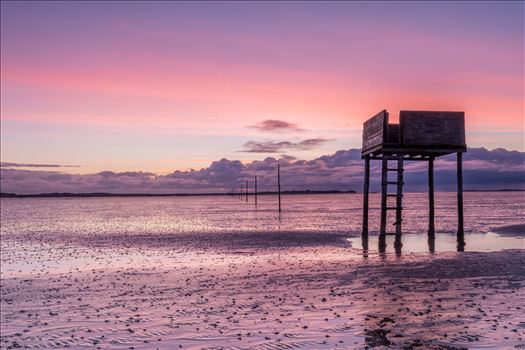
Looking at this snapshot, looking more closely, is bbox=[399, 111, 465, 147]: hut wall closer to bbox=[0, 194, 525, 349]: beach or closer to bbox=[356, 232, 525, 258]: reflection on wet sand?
bbox=[356, 232, 525, 258]: reflection on wet sand

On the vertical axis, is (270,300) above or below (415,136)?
below

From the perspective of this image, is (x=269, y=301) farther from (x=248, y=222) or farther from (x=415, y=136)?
(x=248, y=222)

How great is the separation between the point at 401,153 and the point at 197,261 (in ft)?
43.6

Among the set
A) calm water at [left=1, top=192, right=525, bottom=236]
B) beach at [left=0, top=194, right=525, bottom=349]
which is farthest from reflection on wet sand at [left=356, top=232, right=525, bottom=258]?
calm water at [left=1, top=192, right=525, bottom=236]

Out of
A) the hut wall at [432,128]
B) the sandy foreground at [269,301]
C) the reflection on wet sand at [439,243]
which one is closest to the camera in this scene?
the sandy foreground at [269,301]

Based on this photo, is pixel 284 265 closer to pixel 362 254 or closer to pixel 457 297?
pixel 362 254

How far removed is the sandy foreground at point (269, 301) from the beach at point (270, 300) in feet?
0.13

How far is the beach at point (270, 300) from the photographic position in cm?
1105

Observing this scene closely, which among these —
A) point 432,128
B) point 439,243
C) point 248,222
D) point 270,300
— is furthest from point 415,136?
point 248,222

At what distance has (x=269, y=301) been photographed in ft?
48.2

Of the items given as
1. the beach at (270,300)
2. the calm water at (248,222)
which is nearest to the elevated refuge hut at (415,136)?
the beach at (270,300)

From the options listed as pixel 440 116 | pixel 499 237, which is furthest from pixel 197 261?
pixel 499 237

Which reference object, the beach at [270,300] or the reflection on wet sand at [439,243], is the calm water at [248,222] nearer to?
the reflection on wet sand at [439,243]

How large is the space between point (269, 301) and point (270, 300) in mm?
136
